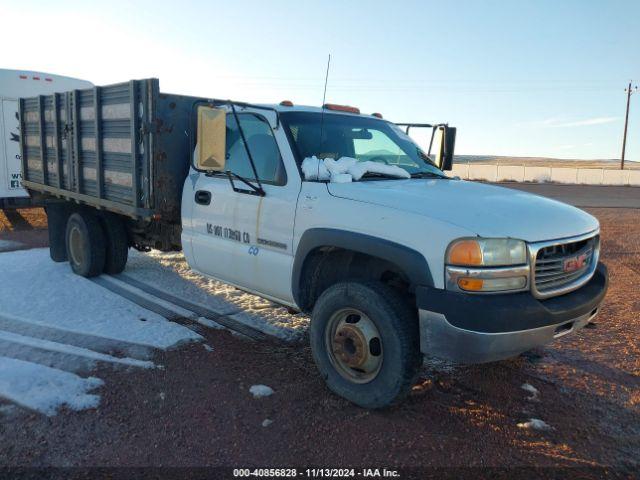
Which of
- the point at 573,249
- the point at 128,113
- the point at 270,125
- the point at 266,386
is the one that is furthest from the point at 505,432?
the point at 128,113

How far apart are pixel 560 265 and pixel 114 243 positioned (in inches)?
202

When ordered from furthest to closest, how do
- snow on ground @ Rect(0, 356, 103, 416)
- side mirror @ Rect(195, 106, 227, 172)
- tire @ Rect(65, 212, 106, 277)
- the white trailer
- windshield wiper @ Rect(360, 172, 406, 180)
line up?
1. the white trailer
2. tire @ Rect(65, 212, 106, 277)
3. windshield wiper @ Rect(360, 172, 406, 180)
4. side mirror @ Rect(195, 106, 227, 172)
5. snow on ground @ Rect(0, 356, 103, 416)

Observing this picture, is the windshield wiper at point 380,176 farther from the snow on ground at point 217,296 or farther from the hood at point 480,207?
the snow on ground at point 217,296

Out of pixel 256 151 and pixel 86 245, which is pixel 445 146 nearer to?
pixel 256 151

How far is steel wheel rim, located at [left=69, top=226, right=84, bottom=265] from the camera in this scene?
21.6 feet

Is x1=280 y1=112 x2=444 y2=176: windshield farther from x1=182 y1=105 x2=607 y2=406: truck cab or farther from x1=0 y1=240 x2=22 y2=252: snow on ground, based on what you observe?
x1=0 y1=240 x2=22 y2=252: snow on ground

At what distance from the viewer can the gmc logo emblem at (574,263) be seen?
3293 mm

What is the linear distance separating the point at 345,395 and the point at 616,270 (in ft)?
19.2

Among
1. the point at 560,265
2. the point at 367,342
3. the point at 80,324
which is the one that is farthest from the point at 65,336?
the point at 560,265

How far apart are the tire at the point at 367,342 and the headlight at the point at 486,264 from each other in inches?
17.3

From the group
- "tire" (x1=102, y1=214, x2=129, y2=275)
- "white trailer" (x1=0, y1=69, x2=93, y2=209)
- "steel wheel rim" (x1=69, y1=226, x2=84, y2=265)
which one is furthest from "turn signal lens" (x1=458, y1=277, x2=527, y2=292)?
"white trailer" (x1=0, y1=69, x2=93, y2=209)

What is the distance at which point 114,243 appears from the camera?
645 centimetres

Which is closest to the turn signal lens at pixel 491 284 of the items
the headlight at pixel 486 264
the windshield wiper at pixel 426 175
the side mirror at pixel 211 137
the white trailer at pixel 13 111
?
the headlight at pixel 486 264

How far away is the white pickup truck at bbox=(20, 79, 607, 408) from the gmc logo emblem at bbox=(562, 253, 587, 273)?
0.05 ft
